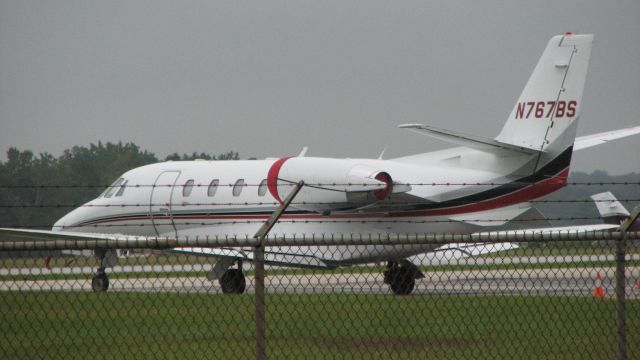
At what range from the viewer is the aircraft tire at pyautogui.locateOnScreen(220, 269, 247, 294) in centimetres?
2295

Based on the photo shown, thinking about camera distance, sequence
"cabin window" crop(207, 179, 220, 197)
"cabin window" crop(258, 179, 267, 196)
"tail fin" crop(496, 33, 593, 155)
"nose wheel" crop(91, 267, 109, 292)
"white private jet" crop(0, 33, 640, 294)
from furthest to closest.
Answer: "cabin window" crop(207, 179, 220, 197) → "cabin window" crop(258, 179, 267, 196) → "nose wheel" crop(91, 267, 109, 292) → "tail fin" crop(496, 33, 593, 155) → "white private jet" crop(0, 33, 640, 294)

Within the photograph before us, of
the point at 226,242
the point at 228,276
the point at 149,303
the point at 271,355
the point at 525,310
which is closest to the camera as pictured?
the point at 226,242

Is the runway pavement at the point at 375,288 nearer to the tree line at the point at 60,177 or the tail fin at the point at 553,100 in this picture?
the tail fin at the point at 553,100

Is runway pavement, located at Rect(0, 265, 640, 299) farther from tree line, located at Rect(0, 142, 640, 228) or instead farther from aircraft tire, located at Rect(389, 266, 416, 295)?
tree line, located at Rect(0, 142, 640, 228)

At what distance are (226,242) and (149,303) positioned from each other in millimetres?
9279

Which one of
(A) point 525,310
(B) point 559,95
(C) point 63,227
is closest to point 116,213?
(C) point 63,227

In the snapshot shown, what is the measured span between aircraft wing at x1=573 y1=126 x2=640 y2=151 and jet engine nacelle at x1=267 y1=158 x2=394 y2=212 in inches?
185

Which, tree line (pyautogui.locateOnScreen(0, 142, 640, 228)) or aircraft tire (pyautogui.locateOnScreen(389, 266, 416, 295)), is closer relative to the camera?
aircraft tire (pyautogui.locateOnScreen(389, 266, 416, 295))

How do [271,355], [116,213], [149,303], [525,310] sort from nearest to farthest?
[271,355], [525,310], [149,303], [116,213]

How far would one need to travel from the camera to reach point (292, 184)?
22.4 m

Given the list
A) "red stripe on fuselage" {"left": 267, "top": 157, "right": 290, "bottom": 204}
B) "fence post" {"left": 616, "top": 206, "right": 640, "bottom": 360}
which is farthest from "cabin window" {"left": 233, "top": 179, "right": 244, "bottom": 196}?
Result: "fence post" {"left": 616, "top": 206, "right": 640, "bottom": 360}

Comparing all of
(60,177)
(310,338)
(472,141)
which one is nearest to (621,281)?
(310,338)

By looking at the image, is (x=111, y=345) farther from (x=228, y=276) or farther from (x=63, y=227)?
(x=63, y=227)

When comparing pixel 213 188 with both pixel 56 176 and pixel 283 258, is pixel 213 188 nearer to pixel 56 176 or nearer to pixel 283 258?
pixel 283 258
